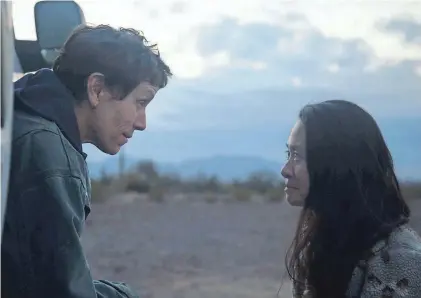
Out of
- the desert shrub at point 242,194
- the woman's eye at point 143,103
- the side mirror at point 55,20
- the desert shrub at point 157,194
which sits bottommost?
the desert shrub at point 242,194

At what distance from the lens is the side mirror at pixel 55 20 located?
2445 mm

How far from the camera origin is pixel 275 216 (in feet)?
67.4

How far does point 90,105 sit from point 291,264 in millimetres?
758

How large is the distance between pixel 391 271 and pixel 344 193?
0.85 feet

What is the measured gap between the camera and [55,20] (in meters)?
2.49

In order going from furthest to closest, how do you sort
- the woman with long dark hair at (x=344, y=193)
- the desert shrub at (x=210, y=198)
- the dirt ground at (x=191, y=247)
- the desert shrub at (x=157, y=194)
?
the desert shrub at (x=210, y=198) < the desert shrub at (x=157, y=194) < the dirt ground at (x=191, y=247) < the woman with long dark hair at (x=344, y=193)

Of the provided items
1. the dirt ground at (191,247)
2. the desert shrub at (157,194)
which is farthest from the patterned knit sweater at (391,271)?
the desert shrub at (157,194)

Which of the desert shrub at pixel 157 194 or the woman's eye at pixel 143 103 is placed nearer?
the woman's eye at pixel 143 103

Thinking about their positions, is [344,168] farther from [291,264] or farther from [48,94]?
[48,94]

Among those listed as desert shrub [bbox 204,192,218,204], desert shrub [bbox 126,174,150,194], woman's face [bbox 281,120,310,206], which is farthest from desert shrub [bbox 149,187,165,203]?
woman's face [bbox 281,120,310,206]

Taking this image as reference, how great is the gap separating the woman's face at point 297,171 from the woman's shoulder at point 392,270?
24 cm

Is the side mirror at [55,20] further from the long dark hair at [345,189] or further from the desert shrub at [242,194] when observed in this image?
the desert shrub at [242,194]

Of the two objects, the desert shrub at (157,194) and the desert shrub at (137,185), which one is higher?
the desert shrub at (157,194)

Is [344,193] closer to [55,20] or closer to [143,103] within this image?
[143,103]
